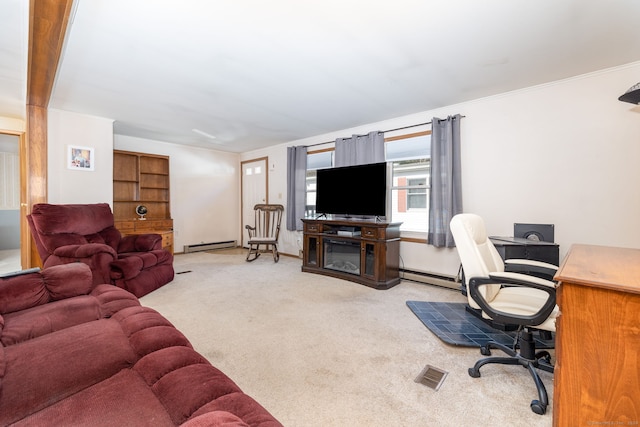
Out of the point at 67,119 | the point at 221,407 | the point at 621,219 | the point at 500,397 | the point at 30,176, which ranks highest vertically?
the point at 67,119

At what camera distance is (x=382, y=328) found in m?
2.42

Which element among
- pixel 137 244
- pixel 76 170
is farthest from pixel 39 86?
pixel 137 244

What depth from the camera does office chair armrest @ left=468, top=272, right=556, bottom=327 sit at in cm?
149

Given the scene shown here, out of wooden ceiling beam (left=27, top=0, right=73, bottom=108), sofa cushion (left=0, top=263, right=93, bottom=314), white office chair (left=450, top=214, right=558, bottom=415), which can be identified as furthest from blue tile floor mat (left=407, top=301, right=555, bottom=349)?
wooden ceiling beam (left=27, top=0, right=73, bottom=108)

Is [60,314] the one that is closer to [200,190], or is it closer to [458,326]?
[458,326]

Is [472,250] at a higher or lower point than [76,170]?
lower

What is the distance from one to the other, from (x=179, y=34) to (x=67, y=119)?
296 centimetres

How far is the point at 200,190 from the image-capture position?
611cm

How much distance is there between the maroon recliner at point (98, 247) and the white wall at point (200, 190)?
2.13 metres

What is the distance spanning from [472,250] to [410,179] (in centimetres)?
243

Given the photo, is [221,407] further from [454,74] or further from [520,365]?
[454,74]

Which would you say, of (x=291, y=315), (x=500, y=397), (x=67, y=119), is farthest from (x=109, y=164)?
(x=500, y=397)

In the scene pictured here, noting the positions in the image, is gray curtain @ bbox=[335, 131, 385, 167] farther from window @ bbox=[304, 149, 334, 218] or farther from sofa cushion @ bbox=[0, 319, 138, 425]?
sofa cushion @ bbox=[0, 319, 138, 425]

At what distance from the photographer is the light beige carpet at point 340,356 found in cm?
146
